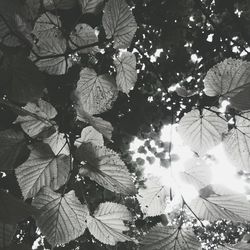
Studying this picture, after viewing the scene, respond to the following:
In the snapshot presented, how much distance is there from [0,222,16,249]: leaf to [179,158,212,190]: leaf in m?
0.50

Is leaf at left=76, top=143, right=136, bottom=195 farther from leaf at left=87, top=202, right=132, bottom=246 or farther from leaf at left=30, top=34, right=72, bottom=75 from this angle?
leaf at left=30, top=34, right=72, bottom=75

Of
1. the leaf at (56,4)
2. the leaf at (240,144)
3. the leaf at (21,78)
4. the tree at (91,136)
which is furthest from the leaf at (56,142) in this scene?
the leaf at (240,144)

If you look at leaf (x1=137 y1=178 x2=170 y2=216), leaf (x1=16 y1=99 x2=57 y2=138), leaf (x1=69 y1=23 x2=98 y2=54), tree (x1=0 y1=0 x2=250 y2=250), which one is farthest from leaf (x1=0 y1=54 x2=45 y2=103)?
leaf (x1=137 y1=178 x2=170 y2=216)

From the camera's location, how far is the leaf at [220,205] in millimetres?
757

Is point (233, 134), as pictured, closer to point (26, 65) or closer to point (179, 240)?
point (179, 240)

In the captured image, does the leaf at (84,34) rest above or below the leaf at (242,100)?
above

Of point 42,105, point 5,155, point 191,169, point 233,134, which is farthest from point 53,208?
point 233,134

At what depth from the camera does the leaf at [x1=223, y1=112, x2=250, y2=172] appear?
82cm

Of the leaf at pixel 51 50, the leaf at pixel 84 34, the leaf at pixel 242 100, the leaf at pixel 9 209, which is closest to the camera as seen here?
the leaf at pixel 9 209

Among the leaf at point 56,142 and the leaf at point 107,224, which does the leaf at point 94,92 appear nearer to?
the leaf at point 56,142

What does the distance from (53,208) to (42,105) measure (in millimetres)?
291

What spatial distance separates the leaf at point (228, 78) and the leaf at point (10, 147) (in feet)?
1.75

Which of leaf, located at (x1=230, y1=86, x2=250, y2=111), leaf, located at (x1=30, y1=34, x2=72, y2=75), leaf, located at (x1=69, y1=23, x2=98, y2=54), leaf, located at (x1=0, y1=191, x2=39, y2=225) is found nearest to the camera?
leaf, located at (x1=0, y1=191, x2=39, y2=225)

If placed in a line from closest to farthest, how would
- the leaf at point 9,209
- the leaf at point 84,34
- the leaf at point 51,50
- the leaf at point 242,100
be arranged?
the leaf at point 9,209 → the leaf at point 242,100 → the leaf at point 51,50 → the leaf at point 84,34
